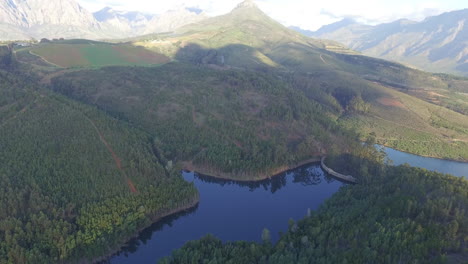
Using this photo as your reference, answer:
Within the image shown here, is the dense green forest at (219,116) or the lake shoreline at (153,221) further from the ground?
the dense green forest at (219,116)

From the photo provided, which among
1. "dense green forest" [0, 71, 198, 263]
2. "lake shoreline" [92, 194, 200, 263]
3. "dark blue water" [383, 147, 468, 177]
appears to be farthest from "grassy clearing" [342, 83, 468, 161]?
"dense green forest" [0, 71, 198, 263]

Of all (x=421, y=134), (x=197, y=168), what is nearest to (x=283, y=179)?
(x=197, y=168)

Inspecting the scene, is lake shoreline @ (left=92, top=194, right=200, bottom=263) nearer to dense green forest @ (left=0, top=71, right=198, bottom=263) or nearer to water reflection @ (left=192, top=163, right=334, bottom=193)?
dense green forest @ (left=0, top=71, right=198, bottom=263)

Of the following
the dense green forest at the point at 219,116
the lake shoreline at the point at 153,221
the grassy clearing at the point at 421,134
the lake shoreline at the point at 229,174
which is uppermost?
the dense green forest at the point at 219,116

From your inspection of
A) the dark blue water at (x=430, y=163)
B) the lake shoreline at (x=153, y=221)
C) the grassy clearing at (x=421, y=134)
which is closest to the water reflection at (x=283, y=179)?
the lake shoreline at (x=153, y=221)

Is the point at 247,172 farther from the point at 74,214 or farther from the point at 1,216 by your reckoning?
the point at 1,216

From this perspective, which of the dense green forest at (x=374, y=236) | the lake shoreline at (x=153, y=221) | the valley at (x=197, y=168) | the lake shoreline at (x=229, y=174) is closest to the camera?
the dense green forest at (x=374, y=236)

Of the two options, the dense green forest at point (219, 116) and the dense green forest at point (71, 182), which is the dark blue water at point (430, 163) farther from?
the dense green forest at point (71, 182)
